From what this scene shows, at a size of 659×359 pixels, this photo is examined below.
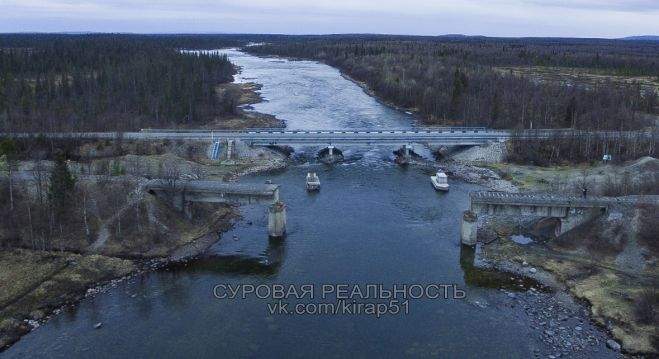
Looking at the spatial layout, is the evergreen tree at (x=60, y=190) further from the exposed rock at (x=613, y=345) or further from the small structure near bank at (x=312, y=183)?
the exposed rock at (x=613, y=345)

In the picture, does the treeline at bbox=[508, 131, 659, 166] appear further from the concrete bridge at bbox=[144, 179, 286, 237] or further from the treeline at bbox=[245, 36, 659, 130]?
the concrete bridge at bbox=[144, 179, 286, 237]

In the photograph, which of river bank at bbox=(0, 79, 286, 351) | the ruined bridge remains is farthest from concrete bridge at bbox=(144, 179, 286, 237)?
the ruined bridge remains

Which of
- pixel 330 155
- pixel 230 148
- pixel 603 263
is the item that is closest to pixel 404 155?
pixel 330 155

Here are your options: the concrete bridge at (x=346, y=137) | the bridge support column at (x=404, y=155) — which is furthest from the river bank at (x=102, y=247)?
the bridge support column at (x=404, y=155)

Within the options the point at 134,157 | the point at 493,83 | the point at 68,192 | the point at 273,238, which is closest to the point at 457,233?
the point at 273,238

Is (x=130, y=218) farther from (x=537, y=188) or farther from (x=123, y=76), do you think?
(x=123, y=76)

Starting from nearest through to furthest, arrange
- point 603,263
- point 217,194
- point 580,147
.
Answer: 1. point 603,263
2. point 217,194
3. point 580,147

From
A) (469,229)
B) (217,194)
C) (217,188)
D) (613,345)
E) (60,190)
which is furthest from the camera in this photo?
(217,194)

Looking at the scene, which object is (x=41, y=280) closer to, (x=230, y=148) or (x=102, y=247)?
(x=102, y=247)
